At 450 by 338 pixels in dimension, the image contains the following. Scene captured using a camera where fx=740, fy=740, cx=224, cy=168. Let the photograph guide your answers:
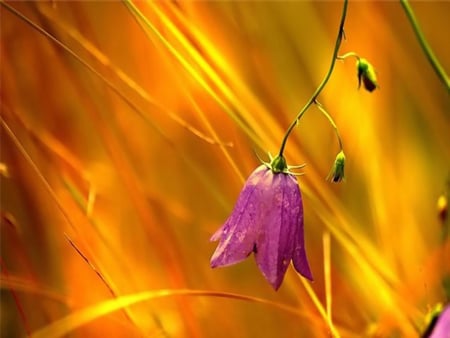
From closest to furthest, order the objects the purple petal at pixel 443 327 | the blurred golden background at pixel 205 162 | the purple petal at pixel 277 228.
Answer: the purple petal at pixel 443 327
the purple petal at pixel 277 228
the blurred golden background at pixel 205 162

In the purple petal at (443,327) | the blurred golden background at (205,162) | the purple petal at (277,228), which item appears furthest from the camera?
the blurred golden background at (205,162)

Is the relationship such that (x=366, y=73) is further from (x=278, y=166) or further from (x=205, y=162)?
(x=205, y=162)

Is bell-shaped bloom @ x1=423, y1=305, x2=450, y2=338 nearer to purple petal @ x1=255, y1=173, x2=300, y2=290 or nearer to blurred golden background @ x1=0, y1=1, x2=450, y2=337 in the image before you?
purple petal @ x1=255, y1=173, x2=300, y2=290

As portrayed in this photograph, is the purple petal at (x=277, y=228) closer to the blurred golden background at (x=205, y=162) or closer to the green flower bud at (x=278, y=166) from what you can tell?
the green flower bud at (x=278, y=166)

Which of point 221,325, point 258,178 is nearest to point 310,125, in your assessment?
point 221,325

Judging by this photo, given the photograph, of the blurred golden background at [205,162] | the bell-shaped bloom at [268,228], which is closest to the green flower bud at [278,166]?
the bell-shaped bloom at [268,228]

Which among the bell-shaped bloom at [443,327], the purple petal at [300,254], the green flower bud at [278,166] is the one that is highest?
the green flower bud at [278,166]

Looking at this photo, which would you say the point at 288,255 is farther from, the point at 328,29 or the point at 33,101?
the point at 328,29

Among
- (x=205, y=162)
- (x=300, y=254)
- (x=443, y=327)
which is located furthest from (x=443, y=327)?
(x=205, y=162)
